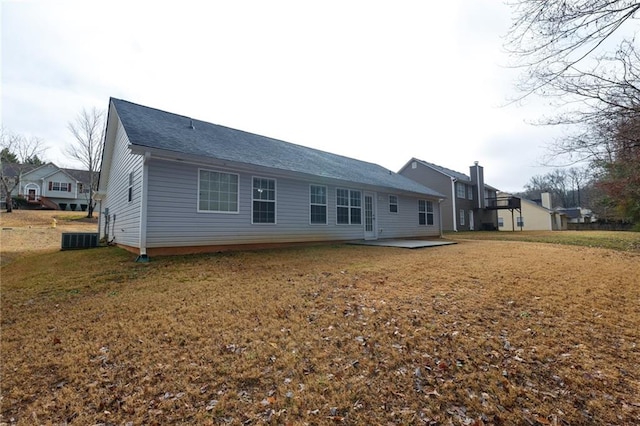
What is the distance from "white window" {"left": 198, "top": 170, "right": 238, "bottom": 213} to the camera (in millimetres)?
8469

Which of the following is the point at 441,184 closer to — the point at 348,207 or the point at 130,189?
the point at 348,207

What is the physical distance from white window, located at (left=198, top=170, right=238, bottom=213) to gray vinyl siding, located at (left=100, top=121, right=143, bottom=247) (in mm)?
1579

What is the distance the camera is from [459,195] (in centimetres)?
2617

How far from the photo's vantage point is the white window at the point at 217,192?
847cm

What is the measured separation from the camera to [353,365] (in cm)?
276

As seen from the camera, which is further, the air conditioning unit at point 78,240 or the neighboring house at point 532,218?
the neighboring house at point 532,218

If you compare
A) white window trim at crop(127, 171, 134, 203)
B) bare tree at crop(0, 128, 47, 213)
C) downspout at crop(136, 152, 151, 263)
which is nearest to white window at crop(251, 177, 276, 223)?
downspout at crop(136, 152, 151, 263)

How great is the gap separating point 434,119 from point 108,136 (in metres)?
13.7

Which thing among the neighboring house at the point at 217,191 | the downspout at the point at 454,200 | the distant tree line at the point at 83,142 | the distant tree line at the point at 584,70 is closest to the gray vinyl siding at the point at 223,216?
the neighboring house at the point at 217,191

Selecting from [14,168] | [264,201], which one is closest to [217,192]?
[264,201]

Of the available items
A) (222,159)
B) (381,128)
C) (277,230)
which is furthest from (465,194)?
(222,159)

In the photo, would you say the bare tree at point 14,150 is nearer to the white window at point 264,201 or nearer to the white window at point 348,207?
the white window at point 264,201

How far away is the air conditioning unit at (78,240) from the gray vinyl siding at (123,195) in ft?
2.18

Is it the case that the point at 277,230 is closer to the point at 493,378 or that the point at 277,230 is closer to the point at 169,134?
the point at 169,134
